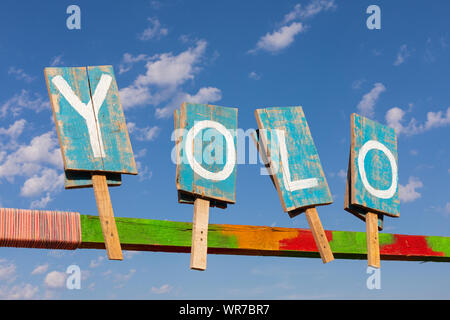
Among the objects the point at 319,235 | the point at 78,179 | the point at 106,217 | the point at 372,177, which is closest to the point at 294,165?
the point at 319,235

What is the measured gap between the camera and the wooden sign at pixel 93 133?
3.74 meters

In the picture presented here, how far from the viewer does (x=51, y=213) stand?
3801 mm

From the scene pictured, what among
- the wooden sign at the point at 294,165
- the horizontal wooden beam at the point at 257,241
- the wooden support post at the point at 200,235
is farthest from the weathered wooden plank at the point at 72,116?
the wooden sign at the point at 294,165

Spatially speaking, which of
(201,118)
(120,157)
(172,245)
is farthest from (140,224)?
(201,118)

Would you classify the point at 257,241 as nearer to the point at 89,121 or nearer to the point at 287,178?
the point at 287,178

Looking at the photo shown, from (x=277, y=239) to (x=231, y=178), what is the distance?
73 cm

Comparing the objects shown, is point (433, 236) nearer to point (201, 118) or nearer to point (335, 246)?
point (335, 246)

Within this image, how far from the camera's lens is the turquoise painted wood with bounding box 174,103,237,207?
3955 mm

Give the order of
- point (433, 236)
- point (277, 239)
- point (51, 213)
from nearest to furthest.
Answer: point (51, 213)
point (277, 239)
point (433, 236)

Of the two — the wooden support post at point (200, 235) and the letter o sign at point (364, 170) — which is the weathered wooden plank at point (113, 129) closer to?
the wooden support post at point (200, 235)

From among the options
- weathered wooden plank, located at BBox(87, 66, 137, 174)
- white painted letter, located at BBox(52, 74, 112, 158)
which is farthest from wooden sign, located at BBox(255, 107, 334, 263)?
white painted letter, located at BBox(52, 74, 112, 158)

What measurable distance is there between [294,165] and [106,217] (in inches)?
61.3

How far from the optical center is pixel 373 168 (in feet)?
15.8

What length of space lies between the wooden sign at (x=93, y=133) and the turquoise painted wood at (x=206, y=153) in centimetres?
37
